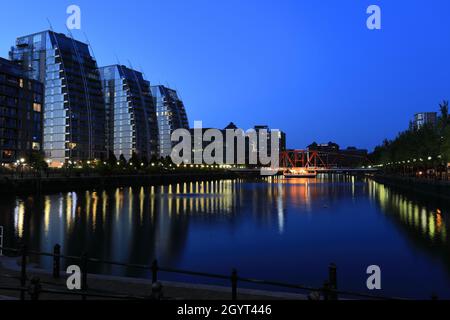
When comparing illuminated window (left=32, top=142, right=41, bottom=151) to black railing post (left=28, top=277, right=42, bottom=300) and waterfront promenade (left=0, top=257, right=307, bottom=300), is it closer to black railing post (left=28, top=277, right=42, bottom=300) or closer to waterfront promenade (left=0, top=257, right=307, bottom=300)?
waterfront promenade (left=0, top=257, right=307, bottom=300)

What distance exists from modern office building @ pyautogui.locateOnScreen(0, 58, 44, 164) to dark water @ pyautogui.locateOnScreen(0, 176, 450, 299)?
254 feet

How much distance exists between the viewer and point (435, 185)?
71.6m

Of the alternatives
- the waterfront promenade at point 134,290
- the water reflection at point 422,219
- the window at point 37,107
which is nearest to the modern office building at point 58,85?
the window at point 37,107

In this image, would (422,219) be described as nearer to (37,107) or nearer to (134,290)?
(134,290)

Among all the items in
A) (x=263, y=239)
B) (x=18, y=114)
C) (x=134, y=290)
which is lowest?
(x=263, y=239)

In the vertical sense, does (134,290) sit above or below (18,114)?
below

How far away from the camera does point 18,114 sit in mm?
133000

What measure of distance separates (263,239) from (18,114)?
119 meters

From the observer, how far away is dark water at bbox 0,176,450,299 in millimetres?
23984

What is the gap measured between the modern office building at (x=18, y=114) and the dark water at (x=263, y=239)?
7751 cm

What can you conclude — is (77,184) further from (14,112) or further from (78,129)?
(78,129)

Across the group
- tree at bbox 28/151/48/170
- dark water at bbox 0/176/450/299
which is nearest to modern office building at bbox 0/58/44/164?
tree at bbox 28/151/48/170

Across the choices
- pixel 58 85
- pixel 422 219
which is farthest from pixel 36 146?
pixel 422 219
